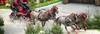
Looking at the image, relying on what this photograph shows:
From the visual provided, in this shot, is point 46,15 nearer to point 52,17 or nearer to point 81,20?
point 52,17

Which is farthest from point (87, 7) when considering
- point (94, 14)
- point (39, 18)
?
point (39, 18)

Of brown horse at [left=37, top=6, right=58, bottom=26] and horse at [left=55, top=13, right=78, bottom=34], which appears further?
brown horse at [left=37, top=6, right=58, bottom=26]

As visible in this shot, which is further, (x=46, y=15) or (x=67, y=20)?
(x=46, y=15)

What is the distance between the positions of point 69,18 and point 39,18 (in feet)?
1.68

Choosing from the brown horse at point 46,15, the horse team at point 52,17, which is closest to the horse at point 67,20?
the horse team at point 52,17

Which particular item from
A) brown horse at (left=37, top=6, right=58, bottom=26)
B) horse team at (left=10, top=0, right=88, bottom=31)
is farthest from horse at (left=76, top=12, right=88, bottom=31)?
brown horse at (left=37, top=6, right=58, bottom=26)

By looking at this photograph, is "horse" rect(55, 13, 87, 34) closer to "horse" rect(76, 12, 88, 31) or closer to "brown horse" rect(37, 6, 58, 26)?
"horse" rect(76, 12, 88, 31)

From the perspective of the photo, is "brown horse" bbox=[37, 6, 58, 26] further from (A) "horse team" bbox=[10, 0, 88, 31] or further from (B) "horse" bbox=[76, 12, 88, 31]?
(B) "horse" bbox=[76, 12, 88, 31]

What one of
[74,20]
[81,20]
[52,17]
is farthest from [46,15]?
[81,20]

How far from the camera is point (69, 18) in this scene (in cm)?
777

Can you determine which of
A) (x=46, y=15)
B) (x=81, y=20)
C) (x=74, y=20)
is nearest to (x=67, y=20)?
(x=74, y=20)

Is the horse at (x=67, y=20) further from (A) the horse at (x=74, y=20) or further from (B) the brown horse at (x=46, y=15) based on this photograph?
(B) the brown horse at (x=46, y=15)

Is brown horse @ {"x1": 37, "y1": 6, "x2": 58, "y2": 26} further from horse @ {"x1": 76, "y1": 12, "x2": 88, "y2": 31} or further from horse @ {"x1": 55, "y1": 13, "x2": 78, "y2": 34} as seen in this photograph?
horse @ {"x1": 76, "y1": 12, "x2": 88, "y2": 31}

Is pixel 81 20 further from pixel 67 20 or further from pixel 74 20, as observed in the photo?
pixel 67 20
